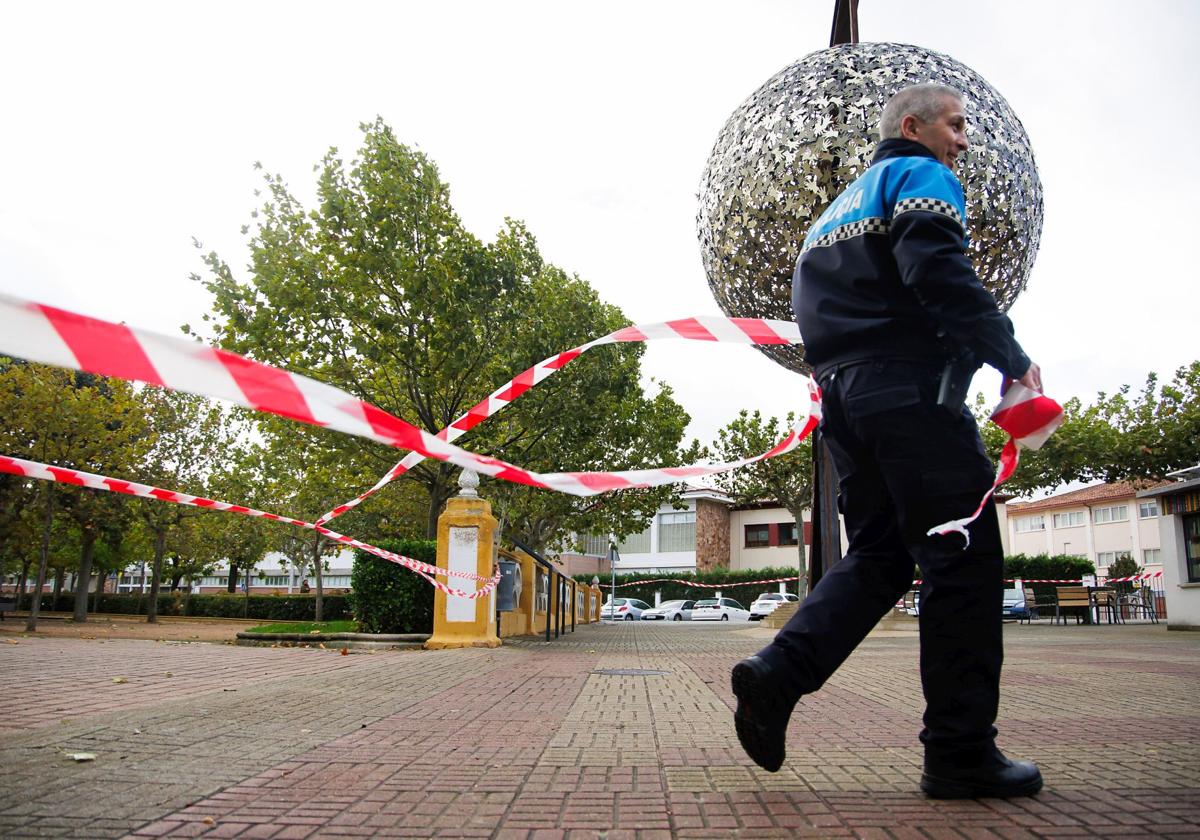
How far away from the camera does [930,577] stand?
91.0 inches

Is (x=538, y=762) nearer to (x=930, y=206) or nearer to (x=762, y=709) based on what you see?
(x=762, y=709)

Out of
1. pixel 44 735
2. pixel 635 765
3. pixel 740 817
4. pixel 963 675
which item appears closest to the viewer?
pixel 740 817

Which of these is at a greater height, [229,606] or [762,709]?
[762,709]

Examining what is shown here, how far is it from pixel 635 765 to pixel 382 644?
937 centimetres

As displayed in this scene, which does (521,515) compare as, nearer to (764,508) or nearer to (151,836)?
(151,836)

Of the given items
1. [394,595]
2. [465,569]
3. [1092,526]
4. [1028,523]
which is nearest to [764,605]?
[1092,526]

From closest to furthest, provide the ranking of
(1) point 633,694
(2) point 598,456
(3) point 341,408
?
(3) point 341,408
(1) point 633,694
(2) point 598,456

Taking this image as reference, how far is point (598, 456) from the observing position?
22.8 meters

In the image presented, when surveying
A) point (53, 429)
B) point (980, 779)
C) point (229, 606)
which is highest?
point (53, 429)

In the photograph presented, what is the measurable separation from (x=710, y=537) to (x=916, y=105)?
186 feet

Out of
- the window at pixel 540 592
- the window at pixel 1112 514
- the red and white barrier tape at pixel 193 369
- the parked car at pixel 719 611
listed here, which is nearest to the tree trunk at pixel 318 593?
the window at pixel 540 592

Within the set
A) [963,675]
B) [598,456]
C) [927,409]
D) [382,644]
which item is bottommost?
[382,644]

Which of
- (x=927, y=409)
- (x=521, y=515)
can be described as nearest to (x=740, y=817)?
(x=927, y=409)

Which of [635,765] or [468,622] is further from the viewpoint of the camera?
[468,622]
